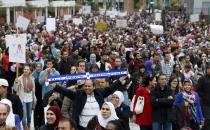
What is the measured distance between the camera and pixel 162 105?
10.9 metres

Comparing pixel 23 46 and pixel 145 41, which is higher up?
pixel 23 46

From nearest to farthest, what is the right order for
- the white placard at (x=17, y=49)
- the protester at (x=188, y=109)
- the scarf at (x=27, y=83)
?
the protester at (x=188, y=109) → the scarf at (x=27, y=83) → the white placard at (x=17, y=49)

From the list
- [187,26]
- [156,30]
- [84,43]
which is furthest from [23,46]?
[187,26]

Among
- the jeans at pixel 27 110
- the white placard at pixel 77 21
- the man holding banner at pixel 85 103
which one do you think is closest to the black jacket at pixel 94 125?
the man holding banner at pixel 85 103

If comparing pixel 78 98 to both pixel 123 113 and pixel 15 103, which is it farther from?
pixel 15 103

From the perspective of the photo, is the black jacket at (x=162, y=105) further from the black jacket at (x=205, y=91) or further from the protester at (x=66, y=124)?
the protester at (x=66, y=124)

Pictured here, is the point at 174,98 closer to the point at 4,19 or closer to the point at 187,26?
the point at 187,26

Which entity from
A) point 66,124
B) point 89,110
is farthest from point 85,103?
point 66,124

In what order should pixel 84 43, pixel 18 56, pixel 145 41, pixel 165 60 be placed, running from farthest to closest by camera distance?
1. pixel 145 41
2. pixel 84 43
3. pixel 165 60
4. pixel 18 56

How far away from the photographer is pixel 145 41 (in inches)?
1166

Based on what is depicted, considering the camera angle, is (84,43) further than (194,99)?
Yes

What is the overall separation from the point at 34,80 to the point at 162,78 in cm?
305

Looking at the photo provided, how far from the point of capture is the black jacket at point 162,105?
1083cm

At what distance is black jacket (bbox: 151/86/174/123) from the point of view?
1083cm
